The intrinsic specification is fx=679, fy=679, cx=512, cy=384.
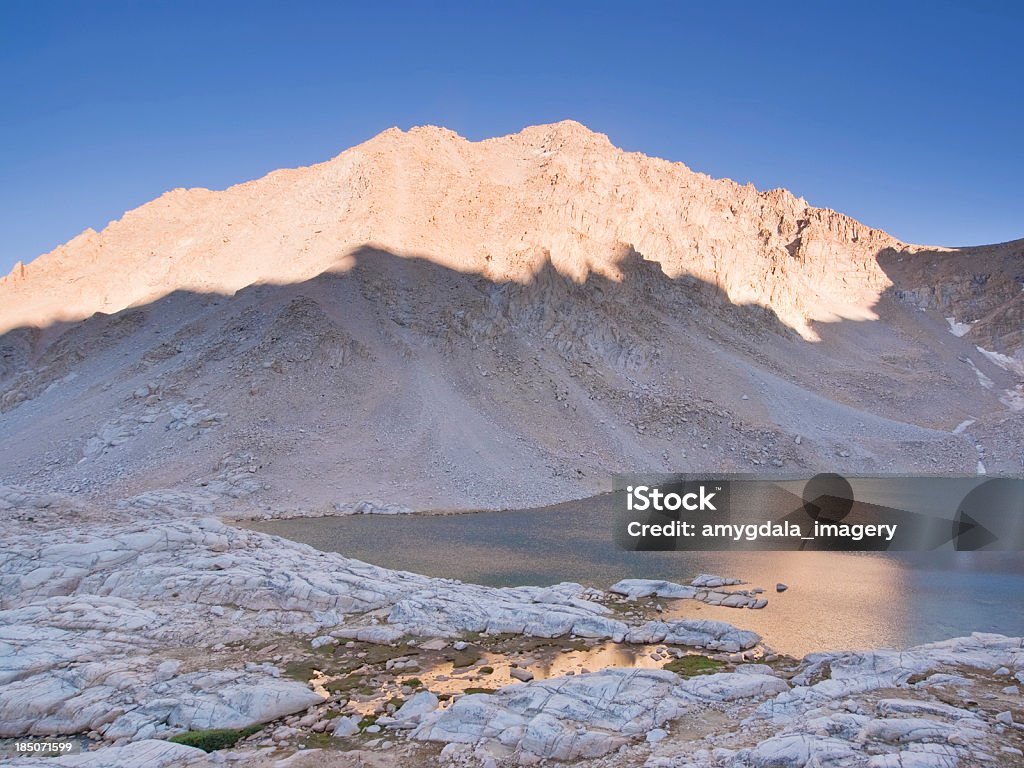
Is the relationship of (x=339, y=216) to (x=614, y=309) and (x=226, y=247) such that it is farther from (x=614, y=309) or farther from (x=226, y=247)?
(x=614, y=309)

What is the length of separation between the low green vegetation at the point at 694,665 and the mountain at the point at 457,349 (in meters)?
27.4

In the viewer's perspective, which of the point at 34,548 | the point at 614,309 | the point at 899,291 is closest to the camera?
the point at 34,548

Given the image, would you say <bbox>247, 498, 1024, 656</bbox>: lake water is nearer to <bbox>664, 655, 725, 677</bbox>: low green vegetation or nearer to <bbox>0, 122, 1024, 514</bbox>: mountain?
<bbox>664, 655, 725, 677</bbox>: low green vegetation

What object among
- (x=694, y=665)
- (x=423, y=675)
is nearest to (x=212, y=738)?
(x=423, y=675)

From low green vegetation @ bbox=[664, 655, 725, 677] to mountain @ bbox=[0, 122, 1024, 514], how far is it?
89.8 ft

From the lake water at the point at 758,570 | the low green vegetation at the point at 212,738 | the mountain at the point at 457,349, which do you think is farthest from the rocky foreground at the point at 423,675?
the mountain at the point at 457,349

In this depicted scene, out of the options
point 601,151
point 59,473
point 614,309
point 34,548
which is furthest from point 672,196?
point 34,548

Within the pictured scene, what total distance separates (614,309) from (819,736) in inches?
2676

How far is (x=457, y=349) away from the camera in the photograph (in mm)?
66938

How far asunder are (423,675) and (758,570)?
1885cm

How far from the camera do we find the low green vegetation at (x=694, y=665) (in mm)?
19703

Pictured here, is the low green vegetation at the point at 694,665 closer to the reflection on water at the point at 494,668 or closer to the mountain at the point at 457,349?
the reflection on water at the point at 494,668

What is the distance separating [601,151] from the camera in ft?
355

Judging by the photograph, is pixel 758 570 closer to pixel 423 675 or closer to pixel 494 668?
pixel 494 668
